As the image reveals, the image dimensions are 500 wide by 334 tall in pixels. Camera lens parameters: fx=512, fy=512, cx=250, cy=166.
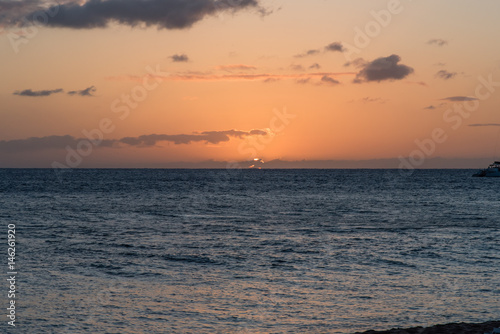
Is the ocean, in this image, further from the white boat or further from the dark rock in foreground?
the white boat

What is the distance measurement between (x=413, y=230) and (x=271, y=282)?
2521cm

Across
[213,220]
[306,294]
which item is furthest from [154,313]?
[213,220]

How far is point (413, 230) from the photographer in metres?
46.7

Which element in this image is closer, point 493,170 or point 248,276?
point 248,276

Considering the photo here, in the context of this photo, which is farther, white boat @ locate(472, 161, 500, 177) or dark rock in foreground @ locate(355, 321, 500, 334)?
white boat @ locate(472, 161, 500, 177)

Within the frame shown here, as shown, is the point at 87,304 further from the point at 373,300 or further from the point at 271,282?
the point at 373,300

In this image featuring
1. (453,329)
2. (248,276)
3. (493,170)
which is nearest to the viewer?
(453,329)

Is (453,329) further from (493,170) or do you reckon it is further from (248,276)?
(493,170)

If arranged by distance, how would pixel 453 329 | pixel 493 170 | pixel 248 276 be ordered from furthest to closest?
1. pixel 493 170
2. pixel 248 276
3. pixel 453 329

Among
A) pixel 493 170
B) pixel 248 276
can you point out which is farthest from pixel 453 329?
pixel 493 170

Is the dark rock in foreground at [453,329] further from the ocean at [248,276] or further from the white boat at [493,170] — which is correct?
the white boat at [493,170]

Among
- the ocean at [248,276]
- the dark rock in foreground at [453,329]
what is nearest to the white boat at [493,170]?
the ocean at [248,276]

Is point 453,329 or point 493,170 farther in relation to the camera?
point 493,170

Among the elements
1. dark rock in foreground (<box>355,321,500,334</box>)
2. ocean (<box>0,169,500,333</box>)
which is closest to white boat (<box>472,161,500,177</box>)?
ocean (<box>0,169,500,333</box>)
